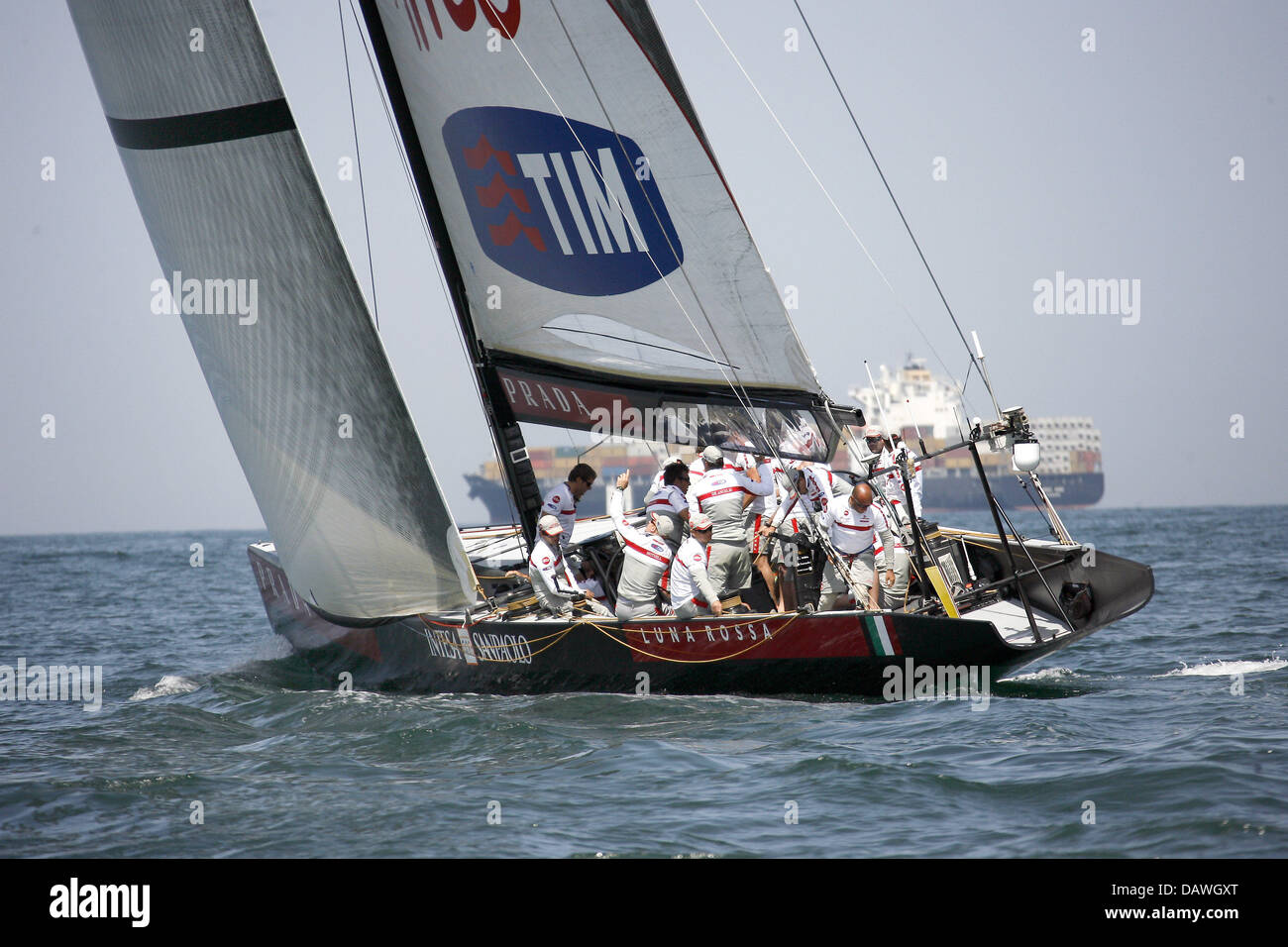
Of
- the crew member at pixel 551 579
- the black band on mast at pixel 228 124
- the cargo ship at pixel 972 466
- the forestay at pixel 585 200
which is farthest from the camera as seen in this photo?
the cargo ship at pixel 972 466

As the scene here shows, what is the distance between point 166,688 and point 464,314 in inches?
153

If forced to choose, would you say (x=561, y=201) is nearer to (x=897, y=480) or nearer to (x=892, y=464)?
(x=892, y=464)

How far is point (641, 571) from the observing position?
725 centimetres

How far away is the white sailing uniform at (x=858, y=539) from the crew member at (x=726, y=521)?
56cm

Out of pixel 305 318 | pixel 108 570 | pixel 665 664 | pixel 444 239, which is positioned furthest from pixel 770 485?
pixel 108 570

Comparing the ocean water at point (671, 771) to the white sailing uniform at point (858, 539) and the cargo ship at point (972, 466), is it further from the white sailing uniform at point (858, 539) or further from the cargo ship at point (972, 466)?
the cargo ship at point (972, 466)

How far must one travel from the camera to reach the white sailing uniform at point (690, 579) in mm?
6895

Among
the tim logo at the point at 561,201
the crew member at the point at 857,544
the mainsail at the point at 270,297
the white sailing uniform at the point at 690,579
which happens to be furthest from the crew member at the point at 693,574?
the tim logo at the point at 561,201

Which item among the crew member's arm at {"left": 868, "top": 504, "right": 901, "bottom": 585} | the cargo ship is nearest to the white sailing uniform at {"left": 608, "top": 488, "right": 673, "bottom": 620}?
the crew member's arm at {"left": 868, "top": 504, "right": 901, "bottom": 585}

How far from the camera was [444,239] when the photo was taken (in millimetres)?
8195

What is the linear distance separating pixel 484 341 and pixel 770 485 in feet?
7.61

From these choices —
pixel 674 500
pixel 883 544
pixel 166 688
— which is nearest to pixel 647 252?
pixel 674 500

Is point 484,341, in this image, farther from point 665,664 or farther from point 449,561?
point 665,664

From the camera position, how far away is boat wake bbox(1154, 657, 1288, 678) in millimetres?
7730
